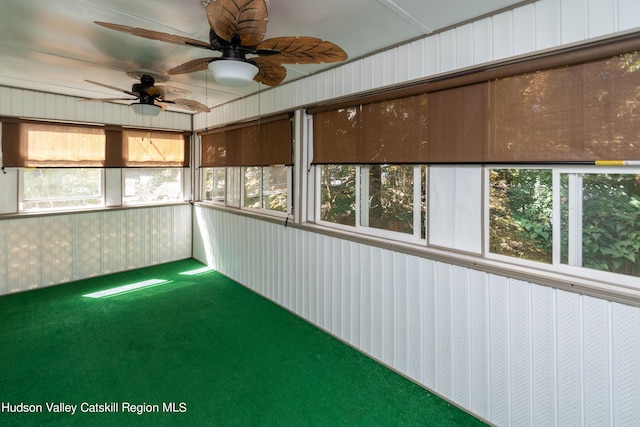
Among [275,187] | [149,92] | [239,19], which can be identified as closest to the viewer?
[239,19]

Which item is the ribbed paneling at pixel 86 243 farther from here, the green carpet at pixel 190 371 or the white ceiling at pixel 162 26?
the white ceiling at pixel 162 26

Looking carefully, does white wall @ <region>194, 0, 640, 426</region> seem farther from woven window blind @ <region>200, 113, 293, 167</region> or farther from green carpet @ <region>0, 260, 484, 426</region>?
woven window blind @ <region>200, 113, 293, 167</region>

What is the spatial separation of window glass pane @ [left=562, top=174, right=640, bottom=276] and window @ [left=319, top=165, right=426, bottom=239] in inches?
34.7

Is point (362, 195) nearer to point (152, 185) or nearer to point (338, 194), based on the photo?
point (338, 194)

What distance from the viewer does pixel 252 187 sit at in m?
4.39

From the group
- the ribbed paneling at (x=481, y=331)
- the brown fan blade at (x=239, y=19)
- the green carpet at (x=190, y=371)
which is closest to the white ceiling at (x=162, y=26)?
the brown fan blade at (x=239, y=19)

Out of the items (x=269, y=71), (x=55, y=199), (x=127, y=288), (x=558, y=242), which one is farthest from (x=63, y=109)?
(x=558, y=242)

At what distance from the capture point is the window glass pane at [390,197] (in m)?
2.51

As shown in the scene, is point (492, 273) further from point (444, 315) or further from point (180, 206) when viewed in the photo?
point (180, 206)

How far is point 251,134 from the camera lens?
13.5 ft

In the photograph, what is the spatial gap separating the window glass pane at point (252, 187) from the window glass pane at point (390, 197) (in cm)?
185

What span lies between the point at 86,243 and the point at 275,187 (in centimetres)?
282

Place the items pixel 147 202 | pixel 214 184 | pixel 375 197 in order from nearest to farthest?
pixel 375 197, pixel 147 202, pixel 214 184

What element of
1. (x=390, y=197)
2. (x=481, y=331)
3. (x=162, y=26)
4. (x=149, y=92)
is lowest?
(x=481, y=331)
